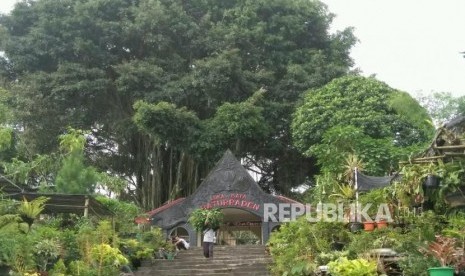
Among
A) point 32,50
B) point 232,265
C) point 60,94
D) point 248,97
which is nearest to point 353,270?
point 232,265

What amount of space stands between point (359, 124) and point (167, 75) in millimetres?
6231

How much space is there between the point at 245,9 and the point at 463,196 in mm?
15760

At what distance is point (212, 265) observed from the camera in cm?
1298

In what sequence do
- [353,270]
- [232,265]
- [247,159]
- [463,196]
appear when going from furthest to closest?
[247,159] → [232,265] → [353,270] → [463,196]

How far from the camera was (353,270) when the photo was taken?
27.5 ft

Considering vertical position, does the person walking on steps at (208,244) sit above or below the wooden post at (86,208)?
below

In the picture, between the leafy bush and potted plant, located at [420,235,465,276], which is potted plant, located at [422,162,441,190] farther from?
the leafy bush

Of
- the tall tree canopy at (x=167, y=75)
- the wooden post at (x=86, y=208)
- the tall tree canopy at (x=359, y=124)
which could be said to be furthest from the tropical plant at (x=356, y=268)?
the tall tree canopy at (x=167, y=75)

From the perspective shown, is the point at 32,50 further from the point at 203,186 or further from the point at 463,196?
the point at 463,196

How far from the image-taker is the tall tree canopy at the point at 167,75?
19.8 meters

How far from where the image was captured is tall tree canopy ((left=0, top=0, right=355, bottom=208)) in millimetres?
19750

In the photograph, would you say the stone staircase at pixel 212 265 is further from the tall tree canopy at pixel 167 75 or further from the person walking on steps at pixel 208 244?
the tall tree canopy at pixel 167 75

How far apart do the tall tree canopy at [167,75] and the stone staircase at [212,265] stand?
596cm

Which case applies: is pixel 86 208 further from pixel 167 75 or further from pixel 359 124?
pixel 359 124
